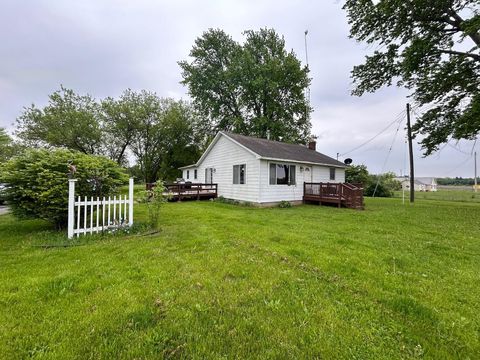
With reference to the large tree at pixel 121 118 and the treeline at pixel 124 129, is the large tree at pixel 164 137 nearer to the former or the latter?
the treeline at pixel 124 129

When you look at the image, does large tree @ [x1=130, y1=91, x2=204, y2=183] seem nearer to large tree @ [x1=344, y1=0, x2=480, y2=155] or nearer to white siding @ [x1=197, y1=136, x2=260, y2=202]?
white siding @ [x1=197, y1=136, x2=260, y2=202]

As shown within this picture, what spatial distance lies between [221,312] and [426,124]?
17.5m

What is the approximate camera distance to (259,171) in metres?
12.4

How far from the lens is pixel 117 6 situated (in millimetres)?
10156

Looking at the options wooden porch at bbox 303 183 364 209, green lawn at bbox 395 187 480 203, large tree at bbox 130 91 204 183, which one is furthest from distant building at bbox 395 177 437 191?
wooden porch at bbox 303 183 364 209

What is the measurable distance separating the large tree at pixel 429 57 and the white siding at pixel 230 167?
951 cm

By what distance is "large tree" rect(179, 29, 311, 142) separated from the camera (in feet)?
83.1

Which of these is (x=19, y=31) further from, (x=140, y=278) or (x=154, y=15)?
(x=140, y=278)

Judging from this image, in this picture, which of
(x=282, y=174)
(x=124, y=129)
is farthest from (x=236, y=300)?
(x=124, y=129)

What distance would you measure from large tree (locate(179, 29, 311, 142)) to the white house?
10.7 metres

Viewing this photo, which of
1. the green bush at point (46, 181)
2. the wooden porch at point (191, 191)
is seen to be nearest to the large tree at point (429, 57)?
the wooden porch at point (191, 191)

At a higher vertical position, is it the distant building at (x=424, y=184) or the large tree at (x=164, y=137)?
the large tree at (x=164, y=137)

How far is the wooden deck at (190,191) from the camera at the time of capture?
14.8 metres

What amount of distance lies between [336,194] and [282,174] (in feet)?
11.0
